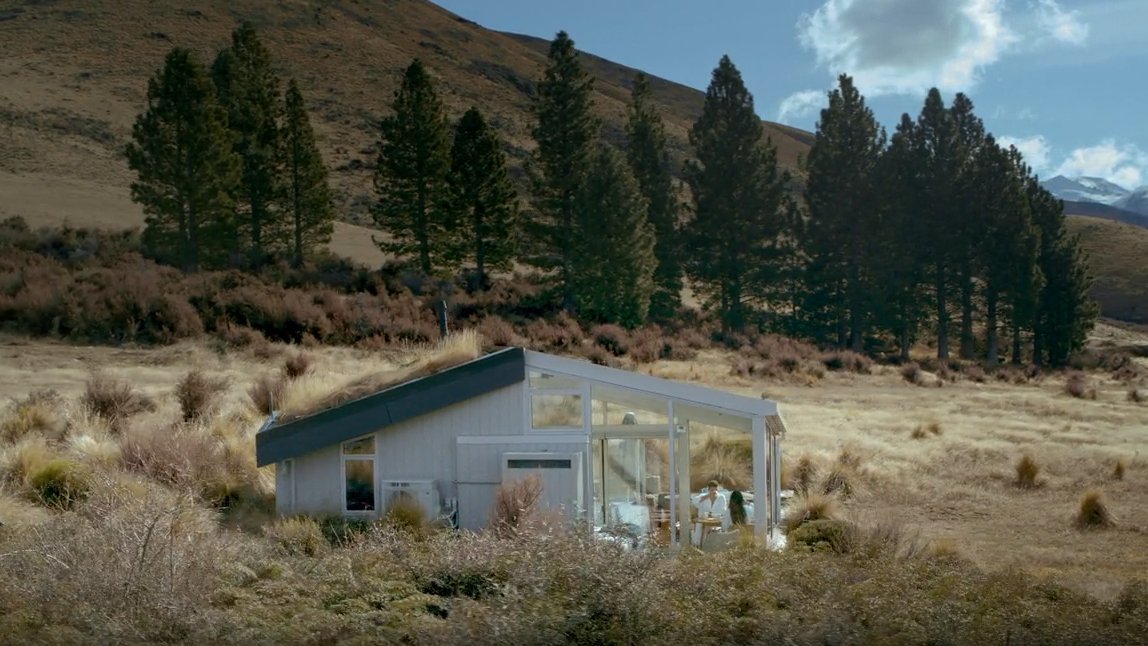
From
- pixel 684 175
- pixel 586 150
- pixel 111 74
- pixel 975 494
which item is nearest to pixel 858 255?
pixel 684 175

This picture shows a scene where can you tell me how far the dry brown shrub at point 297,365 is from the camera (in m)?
27.7

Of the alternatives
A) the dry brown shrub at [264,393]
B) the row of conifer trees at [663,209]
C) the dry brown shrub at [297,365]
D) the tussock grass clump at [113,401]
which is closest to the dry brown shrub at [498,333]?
the row of conifer trees at [663,209]

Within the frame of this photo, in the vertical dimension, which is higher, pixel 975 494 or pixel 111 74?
pixel 111 74

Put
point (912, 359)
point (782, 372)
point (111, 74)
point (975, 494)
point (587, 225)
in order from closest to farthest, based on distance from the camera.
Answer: point (975, 494)
point (782, 372)
point (587, 225)
point (912, 359)
point (111, 74)

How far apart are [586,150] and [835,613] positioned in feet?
144

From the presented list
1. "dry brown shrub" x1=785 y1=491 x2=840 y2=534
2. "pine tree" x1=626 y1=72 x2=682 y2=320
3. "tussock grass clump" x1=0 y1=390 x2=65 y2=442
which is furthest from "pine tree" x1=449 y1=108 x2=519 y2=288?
"dry brown shrub" x1=785 y1=491 x2=840 y2=534

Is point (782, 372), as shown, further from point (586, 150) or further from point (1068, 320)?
point (1068, 320)

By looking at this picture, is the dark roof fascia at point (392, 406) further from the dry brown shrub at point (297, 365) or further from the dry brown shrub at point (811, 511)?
the dry brown shrub at point (297, 365)

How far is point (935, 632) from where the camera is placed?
9664mm

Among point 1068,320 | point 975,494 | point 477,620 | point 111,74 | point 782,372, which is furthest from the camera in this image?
point 111,74

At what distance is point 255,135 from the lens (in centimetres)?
4956

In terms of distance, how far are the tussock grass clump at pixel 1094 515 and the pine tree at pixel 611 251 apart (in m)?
30.1

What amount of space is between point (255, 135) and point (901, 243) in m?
33.0

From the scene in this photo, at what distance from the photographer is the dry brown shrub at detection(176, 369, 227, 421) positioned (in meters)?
22.7
